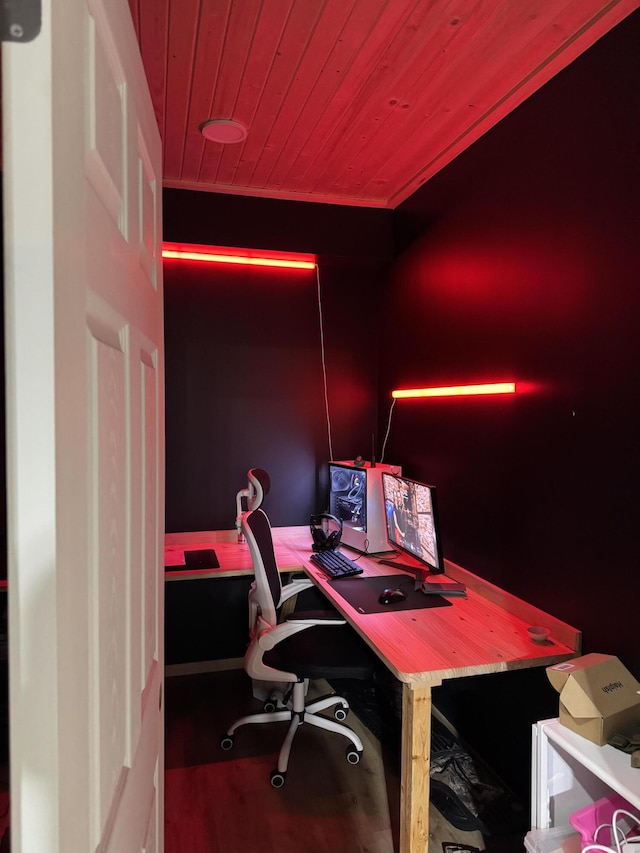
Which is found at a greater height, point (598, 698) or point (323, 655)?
point (598, 698)

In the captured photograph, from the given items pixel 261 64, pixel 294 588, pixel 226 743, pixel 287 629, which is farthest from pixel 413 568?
pixel 261 64

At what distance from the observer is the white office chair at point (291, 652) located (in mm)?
2185

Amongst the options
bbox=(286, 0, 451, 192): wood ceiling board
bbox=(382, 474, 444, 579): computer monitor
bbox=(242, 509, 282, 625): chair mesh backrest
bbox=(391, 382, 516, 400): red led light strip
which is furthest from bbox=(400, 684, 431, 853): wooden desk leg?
bbox=(286, 0, 451, 192): wood ceiling board

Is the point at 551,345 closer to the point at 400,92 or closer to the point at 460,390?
the point at 460,390

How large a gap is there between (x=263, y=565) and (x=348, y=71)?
183cm

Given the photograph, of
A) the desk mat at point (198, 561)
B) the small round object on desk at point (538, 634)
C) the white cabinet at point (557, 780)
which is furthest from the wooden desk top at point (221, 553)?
the white cabinet at point (557, 780)

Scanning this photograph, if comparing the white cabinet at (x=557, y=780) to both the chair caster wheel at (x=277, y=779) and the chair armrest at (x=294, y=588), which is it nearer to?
the chair caster wheel at (x=277, y=779)

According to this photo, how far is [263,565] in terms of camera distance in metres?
2.28

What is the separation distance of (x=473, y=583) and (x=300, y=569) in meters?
0.85

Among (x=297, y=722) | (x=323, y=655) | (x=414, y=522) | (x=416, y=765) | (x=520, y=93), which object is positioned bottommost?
(x=297, y=722)

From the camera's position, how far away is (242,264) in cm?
324

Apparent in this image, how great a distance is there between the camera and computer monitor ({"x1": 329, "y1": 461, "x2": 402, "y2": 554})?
110 inches

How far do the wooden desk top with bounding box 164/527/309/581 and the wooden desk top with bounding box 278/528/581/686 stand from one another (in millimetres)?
538

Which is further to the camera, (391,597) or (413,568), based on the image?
(413,568)
